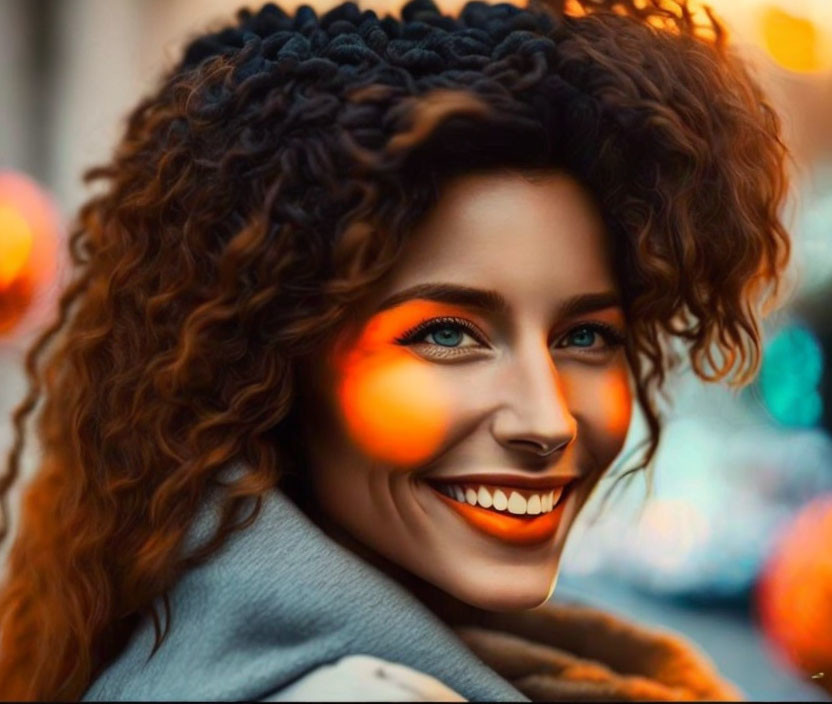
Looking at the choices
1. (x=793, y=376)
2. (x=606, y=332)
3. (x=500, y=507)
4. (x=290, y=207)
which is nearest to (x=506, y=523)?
(x=500, y=507)

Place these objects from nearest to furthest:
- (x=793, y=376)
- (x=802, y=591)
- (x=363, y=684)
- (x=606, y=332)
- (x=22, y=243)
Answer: (x=363, y=684), (x=606, y=332), (x=22, y=243), (x=802, y=591), (x=793, y=376)

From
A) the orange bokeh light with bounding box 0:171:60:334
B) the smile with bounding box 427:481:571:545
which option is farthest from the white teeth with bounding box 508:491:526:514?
the orange bokeh light with bounding box 0:171:60:334

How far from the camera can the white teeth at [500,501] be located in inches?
46.3

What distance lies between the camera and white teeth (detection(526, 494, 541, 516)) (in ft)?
3.89

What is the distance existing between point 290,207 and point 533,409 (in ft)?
1.02

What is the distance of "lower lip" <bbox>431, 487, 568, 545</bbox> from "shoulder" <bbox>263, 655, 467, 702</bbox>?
0.56ft

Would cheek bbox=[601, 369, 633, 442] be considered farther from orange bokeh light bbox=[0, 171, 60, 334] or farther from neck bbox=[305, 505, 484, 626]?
orange bokeh light bbox=[0, 171, 60, 334]

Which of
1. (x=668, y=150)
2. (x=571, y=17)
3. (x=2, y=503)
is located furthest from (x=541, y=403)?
(x=2, y=503)

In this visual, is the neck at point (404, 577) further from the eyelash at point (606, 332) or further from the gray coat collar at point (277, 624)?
the eyelash at point (606, 332)

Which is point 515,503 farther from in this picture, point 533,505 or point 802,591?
point 802,591

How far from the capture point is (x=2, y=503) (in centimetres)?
136

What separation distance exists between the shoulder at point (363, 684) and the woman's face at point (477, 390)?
0.46ft

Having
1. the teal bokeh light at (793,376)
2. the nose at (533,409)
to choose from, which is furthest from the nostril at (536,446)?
the teal bokeh light at (793,376)

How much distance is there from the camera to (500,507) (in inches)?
46.3
